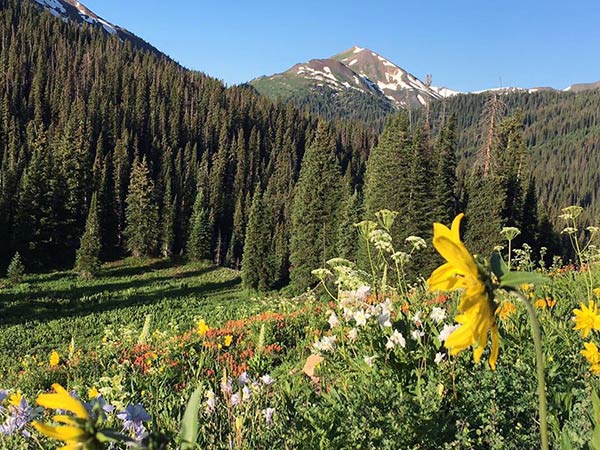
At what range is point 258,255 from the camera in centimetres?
4016

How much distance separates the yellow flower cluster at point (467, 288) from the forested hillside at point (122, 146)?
4391cm

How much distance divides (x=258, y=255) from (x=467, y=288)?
3953 centimetres

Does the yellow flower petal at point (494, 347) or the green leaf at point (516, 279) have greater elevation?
the green leaf at point (516, 279)

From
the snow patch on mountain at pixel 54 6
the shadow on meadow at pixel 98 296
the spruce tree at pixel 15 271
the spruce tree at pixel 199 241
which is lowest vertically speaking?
the shadow on meadow at pixel 98 296

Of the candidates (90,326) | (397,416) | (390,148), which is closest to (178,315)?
(90,326)

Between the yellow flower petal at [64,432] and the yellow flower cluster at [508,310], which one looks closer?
the yellow flower petal at [64,432]

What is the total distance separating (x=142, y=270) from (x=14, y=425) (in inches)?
1673

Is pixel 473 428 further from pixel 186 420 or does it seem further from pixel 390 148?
pixel 390 148

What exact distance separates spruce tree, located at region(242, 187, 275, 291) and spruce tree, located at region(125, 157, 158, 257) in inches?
455

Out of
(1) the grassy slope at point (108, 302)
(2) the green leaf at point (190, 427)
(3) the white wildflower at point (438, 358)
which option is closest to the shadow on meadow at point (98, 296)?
(1) the grassy slope at point (108, 302)

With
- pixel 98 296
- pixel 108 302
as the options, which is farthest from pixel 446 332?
pixel 98 296

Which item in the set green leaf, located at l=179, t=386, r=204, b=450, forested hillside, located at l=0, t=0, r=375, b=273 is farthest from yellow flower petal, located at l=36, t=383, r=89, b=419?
forested hillside, located at l=0, t=0, r=375, b=273

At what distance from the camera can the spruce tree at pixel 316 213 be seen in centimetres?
3728

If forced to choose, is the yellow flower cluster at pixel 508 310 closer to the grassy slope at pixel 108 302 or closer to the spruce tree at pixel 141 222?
the grassy slope at pixel 108 302
